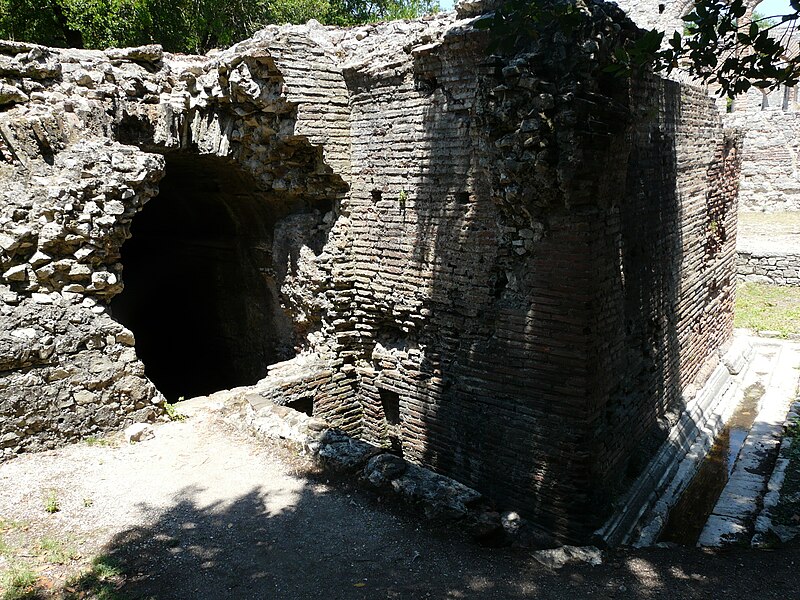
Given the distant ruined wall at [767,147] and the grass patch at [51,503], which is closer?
the grass patch at [51,503]

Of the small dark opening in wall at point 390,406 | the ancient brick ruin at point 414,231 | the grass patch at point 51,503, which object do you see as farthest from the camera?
the small dark opening in wall at point 390,406

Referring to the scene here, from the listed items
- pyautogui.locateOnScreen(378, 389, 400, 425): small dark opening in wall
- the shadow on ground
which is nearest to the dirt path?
the shadow on ground

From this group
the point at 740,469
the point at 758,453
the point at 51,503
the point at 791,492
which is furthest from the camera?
the point at 758,453

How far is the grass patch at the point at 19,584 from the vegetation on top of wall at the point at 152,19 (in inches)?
519

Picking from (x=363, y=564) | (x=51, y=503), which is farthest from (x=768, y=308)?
(x=51, y=503)

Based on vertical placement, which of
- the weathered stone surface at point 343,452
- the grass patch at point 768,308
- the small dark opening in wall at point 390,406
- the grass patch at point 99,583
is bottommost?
the grass patch at point 768,308

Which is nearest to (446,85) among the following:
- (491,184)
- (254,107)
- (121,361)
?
(491,184)

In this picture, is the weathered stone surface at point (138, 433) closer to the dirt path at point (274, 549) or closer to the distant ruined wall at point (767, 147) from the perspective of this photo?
the dirt path at point (274, 549)

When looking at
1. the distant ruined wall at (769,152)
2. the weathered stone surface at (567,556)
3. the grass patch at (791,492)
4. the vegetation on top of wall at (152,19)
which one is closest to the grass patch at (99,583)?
the weathered stone surface at (567,556)

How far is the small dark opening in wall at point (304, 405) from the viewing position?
7.82 meters

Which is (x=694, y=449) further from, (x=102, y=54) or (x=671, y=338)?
(x=102, y=54)

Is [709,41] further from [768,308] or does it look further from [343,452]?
[768,308]

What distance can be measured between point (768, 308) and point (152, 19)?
15.3 meters

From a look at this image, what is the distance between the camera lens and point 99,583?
14.6 feet
